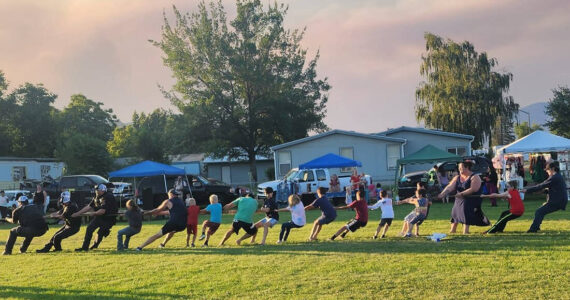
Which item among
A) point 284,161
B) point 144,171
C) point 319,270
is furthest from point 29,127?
point 319,270

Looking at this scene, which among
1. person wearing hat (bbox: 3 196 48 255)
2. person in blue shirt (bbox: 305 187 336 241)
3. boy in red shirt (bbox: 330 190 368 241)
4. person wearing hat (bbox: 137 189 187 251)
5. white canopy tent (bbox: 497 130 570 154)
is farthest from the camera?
white canopy tent (bbox: 497 130 570 154)

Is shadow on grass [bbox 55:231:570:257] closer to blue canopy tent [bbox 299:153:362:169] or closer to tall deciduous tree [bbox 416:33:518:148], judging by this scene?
blue canopy tent [bbox 299:153:362:169]

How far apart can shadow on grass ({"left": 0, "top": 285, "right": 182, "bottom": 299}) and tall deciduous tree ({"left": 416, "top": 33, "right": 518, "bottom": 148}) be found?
148ft

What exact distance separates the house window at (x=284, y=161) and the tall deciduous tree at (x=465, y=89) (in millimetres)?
17488

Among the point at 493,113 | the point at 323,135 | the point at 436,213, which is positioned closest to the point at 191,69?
the point at 323,135

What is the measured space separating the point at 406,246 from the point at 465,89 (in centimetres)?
4103

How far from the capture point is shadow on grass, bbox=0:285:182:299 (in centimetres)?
871

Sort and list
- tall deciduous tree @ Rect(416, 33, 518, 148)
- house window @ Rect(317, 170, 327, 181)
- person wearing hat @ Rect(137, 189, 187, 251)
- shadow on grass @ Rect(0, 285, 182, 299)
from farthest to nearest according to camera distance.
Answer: tall deciduous tree @ Rect(416, 33, 518, 148) < house window @ Rect(317, 170, 327, 181) < person wearing hat @ Rect(137, 189, 187, 251) < shadow on grass @ Rect(0, 285, 182, 299)

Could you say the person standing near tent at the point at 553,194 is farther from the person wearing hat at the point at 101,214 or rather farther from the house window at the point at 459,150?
the house window at the point at 459,150

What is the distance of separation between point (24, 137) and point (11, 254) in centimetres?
5603

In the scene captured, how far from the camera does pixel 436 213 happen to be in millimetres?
21172

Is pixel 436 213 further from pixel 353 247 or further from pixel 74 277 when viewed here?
pixel 74 277

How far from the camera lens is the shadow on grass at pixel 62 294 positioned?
28.6 feet

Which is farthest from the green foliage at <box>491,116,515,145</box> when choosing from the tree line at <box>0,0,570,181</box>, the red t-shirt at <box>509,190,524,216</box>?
the red t-shirt at <box>509,190,524,216</box>
